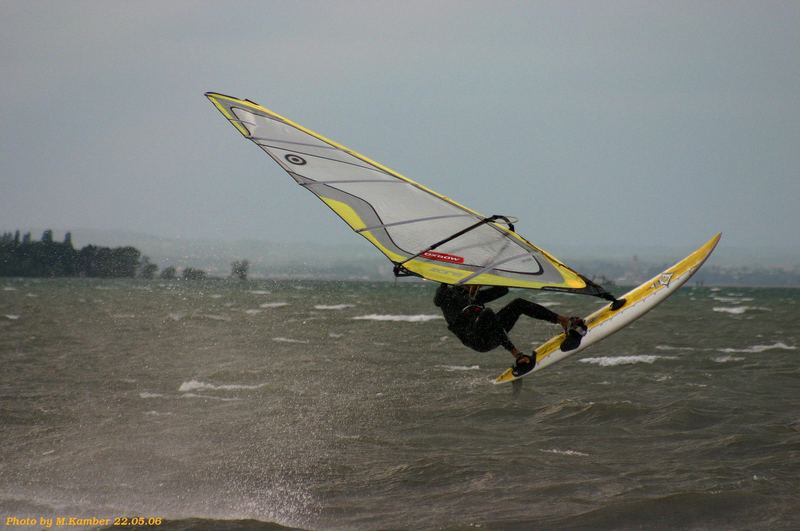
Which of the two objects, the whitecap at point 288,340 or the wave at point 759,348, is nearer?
the wave at point 759,348

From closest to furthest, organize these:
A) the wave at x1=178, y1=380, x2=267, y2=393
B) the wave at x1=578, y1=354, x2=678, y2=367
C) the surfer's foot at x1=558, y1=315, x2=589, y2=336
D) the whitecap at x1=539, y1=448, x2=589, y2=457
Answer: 1. the surfer's foot at x1=558, y1=315, x2=589, y2=336
2. the whitecap at x1=539, y1=448, x2=589, y2=457
3. the wave at x1=178, y1=380, x2=267, y2=393
4. the wave at x1=578, y1=354, x2=678, y2=367

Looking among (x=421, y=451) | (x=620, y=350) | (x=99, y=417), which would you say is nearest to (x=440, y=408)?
(x=421, y=451)

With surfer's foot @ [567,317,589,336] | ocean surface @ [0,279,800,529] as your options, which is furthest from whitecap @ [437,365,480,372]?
surfer's foot @ [567,317,589,336]

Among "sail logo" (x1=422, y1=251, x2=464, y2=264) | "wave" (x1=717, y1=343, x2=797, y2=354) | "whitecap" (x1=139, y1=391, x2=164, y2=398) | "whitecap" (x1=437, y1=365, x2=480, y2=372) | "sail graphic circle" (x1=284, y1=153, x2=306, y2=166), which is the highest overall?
"sail graphic circle" (x1=284, y1=153, x2=306, y2=166)

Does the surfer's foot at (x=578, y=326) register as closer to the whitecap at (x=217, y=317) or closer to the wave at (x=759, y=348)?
the wave at (x=759, y=348)

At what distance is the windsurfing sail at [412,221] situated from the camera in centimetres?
677

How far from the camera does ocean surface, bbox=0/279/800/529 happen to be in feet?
25.6

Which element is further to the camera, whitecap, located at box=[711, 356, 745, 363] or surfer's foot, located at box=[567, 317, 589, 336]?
whitecap, located at box=[711, 356, 745, 363]

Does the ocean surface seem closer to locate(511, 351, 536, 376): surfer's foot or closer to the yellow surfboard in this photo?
locate(511, 351, 536, 376): surfer's foot

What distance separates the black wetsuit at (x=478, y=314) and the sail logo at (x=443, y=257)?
0.84 ft

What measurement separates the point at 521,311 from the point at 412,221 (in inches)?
44.3

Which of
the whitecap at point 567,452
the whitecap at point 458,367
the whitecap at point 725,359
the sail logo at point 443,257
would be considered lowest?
the whitecap at point 567,452

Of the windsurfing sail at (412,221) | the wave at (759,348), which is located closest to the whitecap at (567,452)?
the windsurfing sail at (412,221)

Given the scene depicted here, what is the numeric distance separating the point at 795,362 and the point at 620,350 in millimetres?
3822
